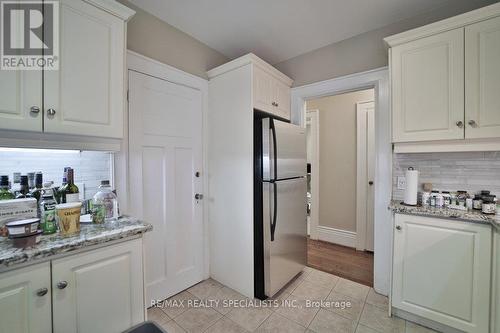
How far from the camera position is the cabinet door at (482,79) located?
1396mm

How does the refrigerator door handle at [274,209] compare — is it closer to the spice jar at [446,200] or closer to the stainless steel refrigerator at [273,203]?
the stainless steel refrigerator at [273,203]

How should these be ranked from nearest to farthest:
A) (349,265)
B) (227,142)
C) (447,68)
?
(447,68) → (227,142) → (349,265)

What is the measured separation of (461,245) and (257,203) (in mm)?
1475

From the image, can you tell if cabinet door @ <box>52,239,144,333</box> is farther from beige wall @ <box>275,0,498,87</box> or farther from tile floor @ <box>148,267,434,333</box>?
beige wall @ <box>275,0,498,87</box>

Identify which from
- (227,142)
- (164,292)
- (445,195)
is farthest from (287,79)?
(164,292)

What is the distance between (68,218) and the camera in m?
1.09

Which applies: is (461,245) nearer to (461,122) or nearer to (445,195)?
(445,195)

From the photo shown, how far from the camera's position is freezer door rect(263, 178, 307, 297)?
1.94 m

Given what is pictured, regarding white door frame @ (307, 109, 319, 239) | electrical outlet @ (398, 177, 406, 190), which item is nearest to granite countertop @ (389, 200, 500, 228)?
electrical outlet @ (398, 177, 406, 190)

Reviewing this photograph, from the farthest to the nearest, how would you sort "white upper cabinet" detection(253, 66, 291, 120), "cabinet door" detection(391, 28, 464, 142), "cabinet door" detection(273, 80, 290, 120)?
1. "cabinet door" detection(273, 80, 290, 120)
2. "white upper cabinet" detection(253, 66, 291, 120)
3. "cabinet door" detection(391, 28, 464, 142)

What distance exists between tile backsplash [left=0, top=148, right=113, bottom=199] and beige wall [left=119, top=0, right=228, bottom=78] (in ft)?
3.15

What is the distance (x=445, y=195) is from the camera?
5.52 feet

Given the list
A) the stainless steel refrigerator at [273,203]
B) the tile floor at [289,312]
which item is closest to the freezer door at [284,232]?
the stainless steel refrigerator at [273,203]

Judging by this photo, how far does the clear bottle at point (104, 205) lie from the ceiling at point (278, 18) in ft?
5.05
